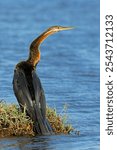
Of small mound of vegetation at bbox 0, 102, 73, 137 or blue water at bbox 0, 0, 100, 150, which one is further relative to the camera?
blue water at bbox 0, 0, 100, 150

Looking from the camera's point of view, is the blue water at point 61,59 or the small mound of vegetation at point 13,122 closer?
the small mound of vegetation at point 13,122

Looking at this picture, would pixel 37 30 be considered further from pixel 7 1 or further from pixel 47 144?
pixel 47 144

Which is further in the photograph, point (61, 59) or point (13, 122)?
point (61, 59)

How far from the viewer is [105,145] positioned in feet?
38.6

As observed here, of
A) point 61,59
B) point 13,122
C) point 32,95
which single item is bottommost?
point 13,122

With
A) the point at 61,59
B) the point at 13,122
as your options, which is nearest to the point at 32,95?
the point at 13,122

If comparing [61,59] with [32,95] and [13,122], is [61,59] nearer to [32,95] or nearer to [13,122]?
[32,95]

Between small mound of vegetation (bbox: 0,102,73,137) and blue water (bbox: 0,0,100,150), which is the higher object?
blue water (bbox: 0,0,100,150)

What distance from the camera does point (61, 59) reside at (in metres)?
20.2

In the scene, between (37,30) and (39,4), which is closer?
(37,30)

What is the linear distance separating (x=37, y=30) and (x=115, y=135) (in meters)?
13.2

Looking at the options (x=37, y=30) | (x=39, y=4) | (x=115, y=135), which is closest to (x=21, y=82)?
(x=115, y=135)

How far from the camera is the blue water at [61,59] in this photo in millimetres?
12391

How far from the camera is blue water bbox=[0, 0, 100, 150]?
40.7 ft
